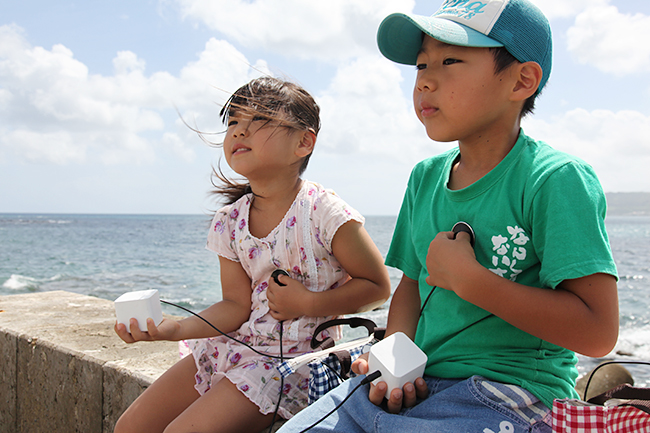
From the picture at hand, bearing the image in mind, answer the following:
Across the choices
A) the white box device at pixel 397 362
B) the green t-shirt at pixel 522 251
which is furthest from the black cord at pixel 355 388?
the green t-shirt at pixel 522 251

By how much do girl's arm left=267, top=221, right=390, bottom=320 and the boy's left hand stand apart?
2.00 ft

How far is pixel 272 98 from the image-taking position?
2.01 m

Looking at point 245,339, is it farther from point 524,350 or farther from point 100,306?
point 100,306

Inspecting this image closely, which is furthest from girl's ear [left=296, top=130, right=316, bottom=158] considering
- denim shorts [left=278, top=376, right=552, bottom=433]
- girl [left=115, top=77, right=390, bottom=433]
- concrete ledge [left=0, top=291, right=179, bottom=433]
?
concrete ledge [left=0, top=291, right=179, bottom=433]

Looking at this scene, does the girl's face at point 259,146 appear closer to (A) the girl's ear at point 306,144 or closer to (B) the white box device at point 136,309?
(A) the girl's ear at point 306,144

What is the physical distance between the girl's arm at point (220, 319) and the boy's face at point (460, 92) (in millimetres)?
1132

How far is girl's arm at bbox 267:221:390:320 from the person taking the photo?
1.84 metres

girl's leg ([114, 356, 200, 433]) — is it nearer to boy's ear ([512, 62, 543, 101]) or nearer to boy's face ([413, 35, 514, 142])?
boy's face ([413, 35, 514, 142])

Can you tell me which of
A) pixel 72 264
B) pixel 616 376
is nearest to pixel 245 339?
pixel 616 376

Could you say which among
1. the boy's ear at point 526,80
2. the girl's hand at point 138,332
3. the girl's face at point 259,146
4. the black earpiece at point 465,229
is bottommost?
the girl's hand at point 138,332

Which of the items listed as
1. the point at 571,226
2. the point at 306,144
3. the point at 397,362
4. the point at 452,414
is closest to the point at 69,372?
the point at 306,144

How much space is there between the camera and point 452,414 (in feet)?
3.75

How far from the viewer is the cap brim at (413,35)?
1253 millimetres

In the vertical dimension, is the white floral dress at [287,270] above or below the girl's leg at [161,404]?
above
